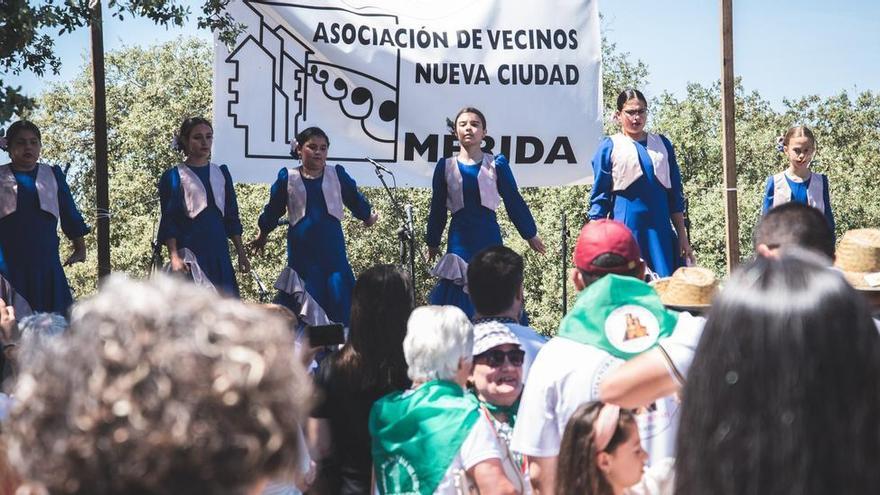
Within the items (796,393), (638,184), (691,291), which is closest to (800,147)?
(638,184)

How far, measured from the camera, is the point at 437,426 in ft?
11.1

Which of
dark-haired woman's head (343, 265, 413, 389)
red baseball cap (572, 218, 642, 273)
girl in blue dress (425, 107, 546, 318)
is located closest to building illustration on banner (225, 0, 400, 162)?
girl in blue dress (425, 107, 546, 318)

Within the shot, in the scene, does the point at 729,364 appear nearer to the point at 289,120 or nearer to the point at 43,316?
the point at 43,316

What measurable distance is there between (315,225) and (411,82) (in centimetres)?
233

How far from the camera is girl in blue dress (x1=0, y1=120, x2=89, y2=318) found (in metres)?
7.65

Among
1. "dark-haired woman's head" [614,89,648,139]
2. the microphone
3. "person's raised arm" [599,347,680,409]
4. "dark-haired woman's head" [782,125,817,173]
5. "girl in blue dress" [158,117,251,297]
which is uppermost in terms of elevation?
"dark-haired woman's head" [614,89,648,139]

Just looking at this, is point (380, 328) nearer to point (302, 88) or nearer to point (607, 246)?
point (607, 246)

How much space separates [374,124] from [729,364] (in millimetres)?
8334

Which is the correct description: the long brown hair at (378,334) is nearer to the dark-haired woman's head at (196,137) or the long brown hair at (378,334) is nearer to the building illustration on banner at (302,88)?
the dark-haired woman's head at (196,137)

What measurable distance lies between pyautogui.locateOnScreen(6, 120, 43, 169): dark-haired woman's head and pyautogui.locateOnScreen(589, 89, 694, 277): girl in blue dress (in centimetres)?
372

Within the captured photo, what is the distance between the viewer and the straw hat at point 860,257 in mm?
3365

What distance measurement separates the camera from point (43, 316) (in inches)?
139

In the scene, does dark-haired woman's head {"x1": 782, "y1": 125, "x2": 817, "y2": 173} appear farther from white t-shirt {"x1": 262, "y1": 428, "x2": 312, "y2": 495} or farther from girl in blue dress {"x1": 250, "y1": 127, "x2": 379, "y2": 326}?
white t-shirt {"x1": 262, "y1": 428, "x2": 312, "y2": 495}

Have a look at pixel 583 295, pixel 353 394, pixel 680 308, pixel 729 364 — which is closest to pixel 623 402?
pixel 583 295
